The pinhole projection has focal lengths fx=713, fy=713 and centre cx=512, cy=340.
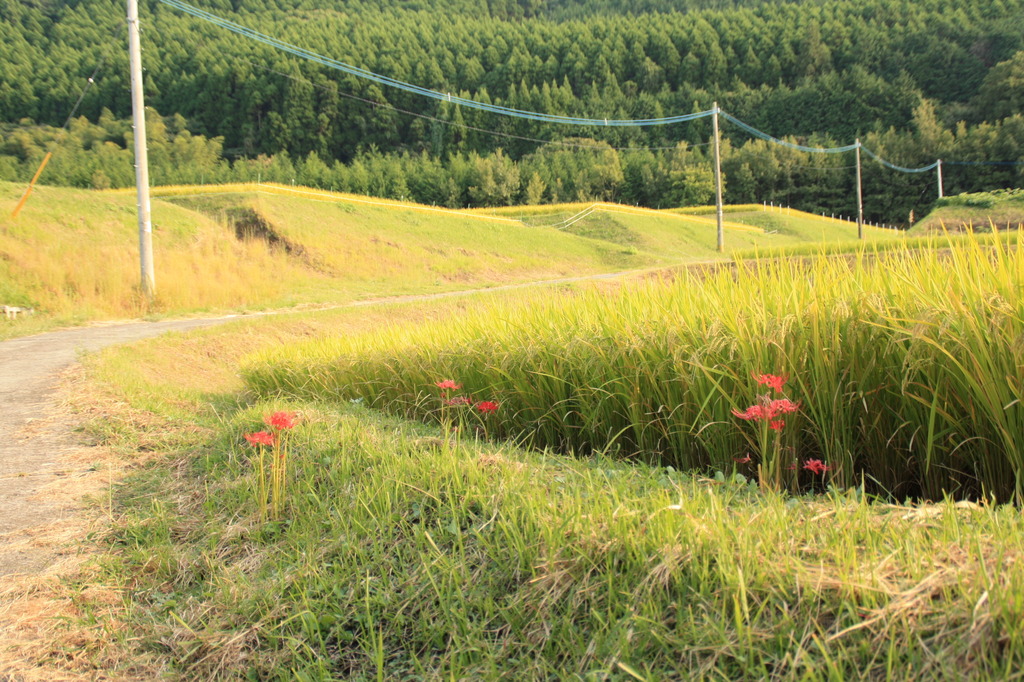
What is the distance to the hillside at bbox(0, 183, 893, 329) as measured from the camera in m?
13.3

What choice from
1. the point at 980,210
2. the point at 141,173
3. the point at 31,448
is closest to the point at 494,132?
the point at 980,210

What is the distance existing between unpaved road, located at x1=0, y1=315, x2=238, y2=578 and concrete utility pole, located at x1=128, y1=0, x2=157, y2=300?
4355mm

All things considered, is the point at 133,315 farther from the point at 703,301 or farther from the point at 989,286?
the point at 989,286

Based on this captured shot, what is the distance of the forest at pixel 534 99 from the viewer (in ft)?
194

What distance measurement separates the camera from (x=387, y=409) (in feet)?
16.6

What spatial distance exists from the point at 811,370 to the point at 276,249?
18.9 meters

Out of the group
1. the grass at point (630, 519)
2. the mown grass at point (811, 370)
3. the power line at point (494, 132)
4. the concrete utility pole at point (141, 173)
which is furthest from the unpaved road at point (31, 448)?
the power line at point (494, 132)

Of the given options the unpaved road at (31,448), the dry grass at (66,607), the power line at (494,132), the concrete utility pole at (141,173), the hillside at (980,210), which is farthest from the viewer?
the power line at (494,132)

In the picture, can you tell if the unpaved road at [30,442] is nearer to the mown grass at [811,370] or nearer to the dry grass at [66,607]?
the dry grass at [66,607]

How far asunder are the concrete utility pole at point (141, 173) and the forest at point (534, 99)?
35.7 meters

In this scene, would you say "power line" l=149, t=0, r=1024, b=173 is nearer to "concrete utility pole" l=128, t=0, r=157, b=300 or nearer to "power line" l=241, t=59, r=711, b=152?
"power line" l=241, t=59, r=711, b=152

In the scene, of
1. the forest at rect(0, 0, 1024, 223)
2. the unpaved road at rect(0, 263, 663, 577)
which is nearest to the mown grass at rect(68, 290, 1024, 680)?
the unpaved road at rect(0, 263, 663, 577)

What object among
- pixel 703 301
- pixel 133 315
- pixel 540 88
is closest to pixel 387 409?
pixel 703 301

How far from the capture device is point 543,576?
201 cm
